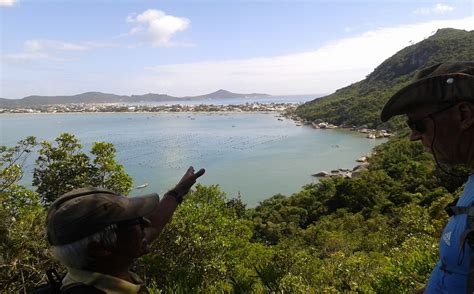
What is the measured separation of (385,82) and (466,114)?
9545 cm

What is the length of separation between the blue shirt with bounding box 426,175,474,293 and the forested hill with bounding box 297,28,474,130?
169 ft

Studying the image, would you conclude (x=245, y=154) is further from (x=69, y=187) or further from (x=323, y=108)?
(x=323, y=108)

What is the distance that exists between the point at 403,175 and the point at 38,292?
2830 centimetres

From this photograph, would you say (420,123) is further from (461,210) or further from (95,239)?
(95,239)

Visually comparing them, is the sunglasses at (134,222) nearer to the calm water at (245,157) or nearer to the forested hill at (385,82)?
the calm water at (245,157)

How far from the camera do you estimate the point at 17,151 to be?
24.7 feet

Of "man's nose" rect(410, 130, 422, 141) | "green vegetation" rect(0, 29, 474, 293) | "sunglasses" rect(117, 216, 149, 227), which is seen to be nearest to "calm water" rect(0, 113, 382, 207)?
"green vegetation" rect(0, 29, 474, 293)

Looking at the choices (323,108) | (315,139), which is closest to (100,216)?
(315,139)

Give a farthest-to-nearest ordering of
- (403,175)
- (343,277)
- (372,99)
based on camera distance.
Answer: (372,99)
(403,175)
(343,277)

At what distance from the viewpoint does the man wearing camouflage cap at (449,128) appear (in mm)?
1091

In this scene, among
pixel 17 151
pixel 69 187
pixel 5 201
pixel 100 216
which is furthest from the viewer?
pixel 69 187

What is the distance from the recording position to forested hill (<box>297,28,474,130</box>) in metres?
61.3

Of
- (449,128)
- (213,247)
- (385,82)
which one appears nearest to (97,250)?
(449,128)

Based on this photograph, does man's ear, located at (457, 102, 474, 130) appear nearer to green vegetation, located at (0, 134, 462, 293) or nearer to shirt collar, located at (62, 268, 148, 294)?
shirt collar, located at (62, 268, 148, 294)
